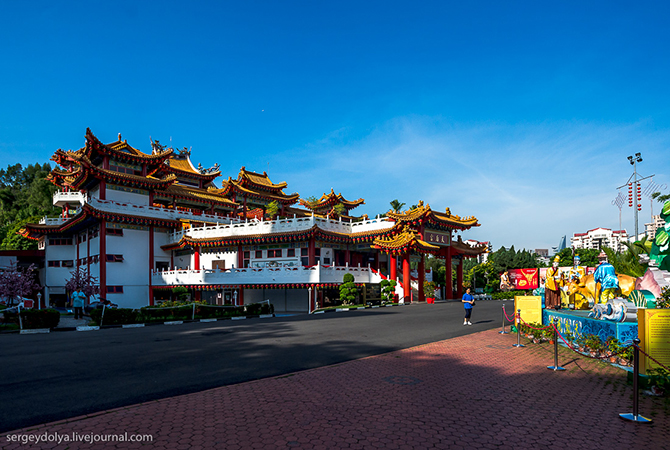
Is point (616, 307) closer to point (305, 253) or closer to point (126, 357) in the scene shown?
point (126, 357)

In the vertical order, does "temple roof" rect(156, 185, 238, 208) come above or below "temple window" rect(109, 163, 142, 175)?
below

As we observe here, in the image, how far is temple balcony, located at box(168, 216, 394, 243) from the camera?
34.6m

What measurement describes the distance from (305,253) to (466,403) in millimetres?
28409

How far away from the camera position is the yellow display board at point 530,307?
1448cm

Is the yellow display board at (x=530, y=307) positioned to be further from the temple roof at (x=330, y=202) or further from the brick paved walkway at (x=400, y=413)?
the temple roof at (x=330, y=202)

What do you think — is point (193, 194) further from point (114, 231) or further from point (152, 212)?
point (114, 231)

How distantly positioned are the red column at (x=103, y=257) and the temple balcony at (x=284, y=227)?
6.32 meters

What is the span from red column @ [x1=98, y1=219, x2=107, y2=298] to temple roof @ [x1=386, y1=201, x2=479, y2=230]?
23.8 metres

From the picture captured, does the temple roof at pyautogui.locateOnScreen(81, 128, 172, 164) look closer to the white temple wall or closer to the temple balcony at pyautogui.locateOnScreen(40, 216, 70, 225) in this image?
the temple balcony at pyautogui.locateOnScreen(40, 216, 70, 225)

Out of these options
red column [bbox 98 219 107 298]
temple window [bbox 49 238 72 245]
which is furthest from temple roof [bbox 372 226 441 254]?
temple window [bbox 49 238 72 245]

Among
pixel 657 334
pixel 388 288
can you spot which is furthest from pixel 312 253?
pixel 657 334

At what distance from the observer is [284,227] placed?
1393 inches

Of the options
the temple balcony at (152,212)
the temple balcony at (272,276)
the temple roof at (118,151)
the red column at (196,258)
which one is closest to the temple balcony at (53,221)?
the temple roof at (118,151)

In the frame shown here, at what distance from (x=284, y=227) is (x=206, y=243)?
25.8ft
